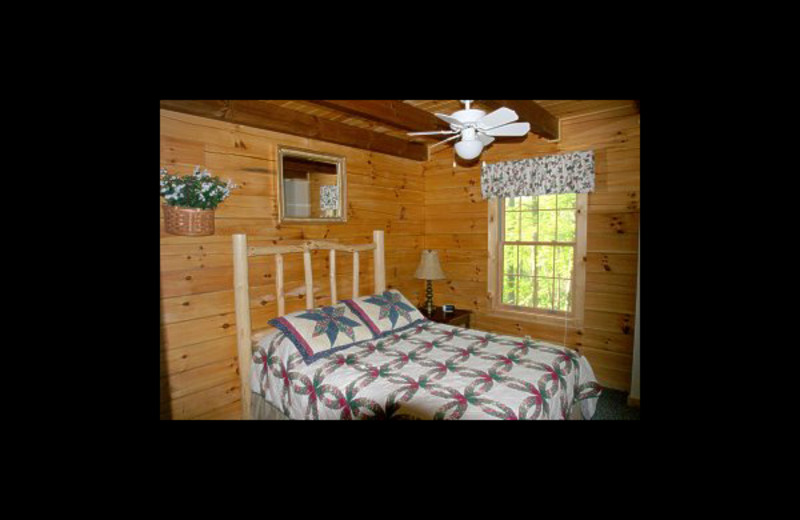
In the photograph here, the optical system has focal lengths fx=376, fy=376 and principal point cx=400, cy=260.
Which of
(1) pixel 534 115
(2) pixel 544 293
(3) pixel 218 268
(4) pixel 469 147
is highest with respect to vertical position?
(1) pixel 534 115

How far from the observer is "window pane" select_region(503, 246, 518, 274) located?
3441 mm

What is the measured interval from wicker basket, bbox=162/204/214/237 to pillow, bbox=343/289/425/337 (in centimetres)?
104

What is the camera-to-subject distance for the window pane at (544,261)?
10.7ft

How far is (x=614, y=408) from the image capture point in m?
2.69

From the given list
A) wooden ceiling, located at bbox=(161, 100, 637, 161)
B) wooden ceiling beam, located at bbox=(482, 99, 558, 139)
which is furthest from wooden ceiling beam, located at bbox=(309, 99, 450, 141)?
wooden ceiling beam, located at bbox=(482, 99, 558, 139)

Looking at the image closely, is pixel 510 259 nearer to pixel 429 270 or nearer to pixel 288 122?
pixel 429 270

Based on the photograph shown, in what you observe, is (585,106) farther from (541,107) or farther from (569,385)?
(569,385)

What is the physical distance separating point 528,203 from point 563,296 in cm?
86

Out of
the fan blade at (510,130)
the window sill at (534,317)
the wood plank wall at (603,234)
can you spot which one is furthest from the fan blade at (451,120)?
the window sill at (534,317)

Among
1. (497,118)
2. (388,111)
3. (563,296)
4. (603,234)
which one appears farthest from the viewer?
(563,296)

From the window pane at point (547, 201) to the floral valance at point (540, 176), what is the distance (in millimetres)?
156

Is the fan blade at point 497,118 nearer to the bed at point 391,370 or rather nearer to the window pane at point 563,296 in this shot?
the bed at point 391,370

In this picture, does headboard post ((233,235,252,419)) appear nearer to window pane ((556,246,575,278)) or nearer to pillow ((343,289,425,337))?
pillow ((343,289,425,337))

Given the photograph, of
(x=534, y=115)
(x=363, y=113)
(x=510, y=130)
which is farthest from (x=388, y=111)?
(x=534, y=115)
